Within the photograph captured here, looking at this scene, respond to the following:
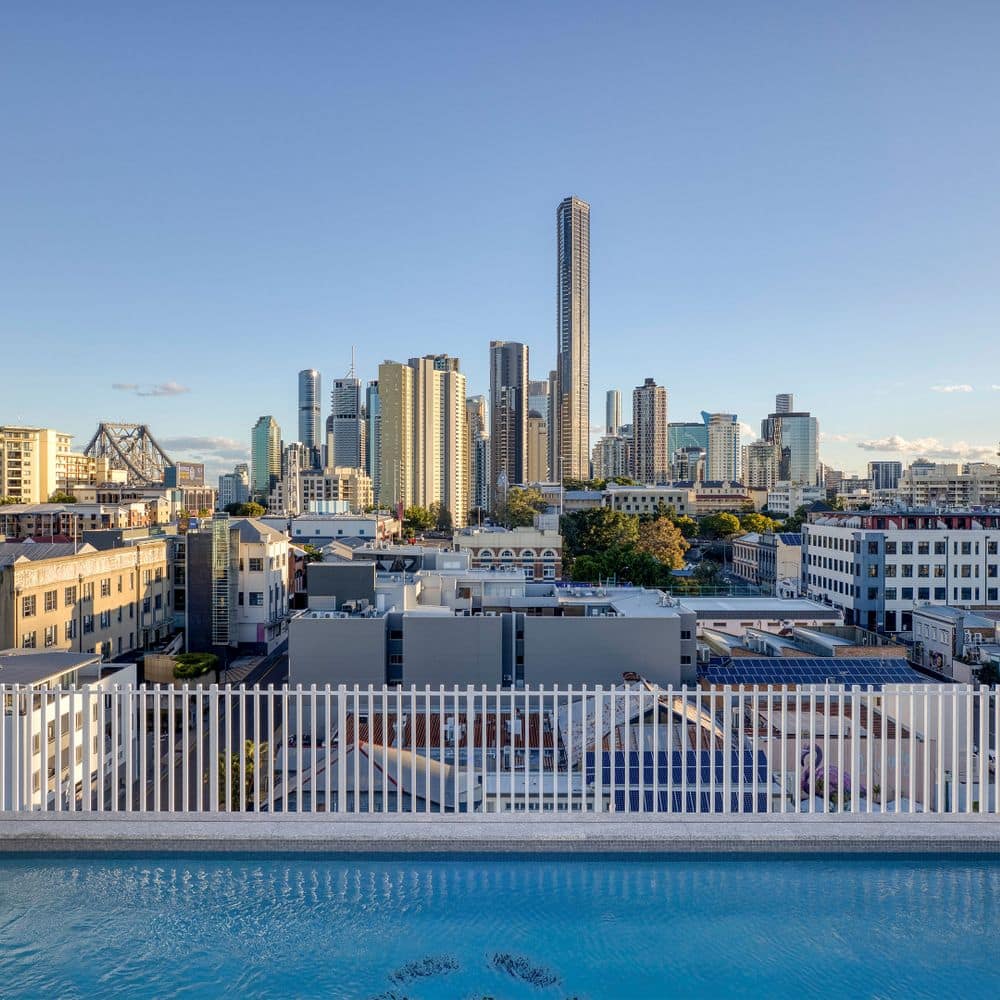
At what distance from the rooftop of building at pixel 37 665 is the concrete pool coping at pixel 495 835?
25.5 feet

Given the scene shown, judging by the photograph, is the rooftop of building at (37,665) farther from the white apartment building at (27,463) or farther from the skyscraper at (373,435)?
the skyscraper at (373,435)

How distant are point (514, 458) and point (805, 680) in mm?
145602

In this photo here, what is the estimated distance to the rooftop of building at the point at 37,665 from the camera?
13523 millimetres

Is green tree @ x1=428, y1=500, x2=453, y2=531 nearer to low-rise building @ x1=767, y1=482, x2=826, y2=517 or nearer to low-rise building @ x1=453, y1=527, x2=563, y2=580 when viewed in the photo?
low-rise building @ x1=767, y1=482, x2=826, y2=517

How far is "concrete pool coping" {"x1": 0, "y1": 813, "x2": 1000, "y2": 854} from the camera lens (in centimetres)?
593

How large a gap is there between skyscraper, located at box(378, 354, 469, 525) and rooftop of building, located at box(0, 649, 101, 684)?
345 feet

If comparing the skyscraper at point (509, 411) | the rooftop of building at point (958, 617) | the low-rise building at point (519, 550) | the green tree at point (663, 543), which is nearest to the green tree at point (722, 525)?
the green tree at point (663, 543)

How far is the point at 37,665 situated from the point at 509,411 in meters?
158

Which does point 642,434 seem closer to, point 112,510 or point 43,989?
point 112,510

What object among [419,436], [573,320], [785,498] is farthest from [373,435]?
[785,498]

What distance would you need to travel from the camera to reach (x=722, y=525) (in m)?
88.0

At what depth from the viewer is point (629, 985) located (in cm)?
469

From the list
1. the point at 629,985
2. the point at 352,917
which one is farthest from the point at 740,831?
the point at 352,917

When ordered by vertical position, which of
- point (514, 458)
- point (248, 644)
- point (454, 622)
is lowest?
point (248, 644)
